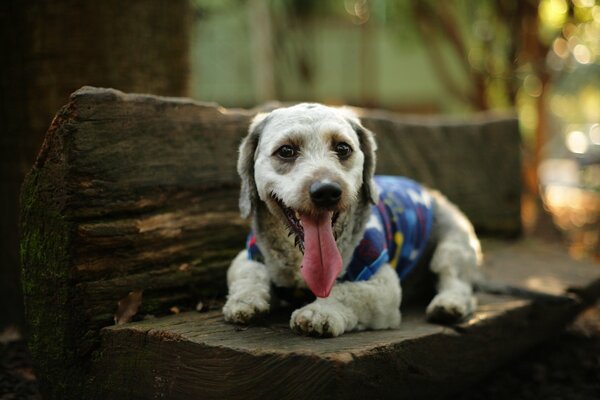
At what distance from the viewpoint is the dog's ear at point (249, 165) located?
400 cm

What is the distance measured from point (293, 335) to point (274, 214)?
2.49ft

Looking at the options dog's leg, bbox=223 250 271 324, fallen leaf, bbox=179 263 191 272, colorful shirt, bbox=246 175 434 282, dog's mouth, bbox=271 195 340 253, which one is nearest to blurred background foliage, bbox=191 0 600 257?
fallen leaf, bbox=179 263 191 272

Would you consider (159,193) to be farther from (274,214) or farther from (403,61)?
(403,61)

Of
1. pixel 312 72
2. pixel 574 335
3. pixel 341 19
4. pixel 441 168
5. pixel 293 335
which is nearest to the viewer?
pixel 293 335

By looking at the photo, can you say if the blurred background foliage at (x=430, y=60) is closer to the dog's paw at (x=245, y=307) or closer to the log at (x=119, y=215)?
the log at (x=119, y=215)

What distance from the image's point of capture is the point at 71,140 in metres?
3.78

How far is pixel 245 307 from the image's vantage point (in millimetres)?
3709

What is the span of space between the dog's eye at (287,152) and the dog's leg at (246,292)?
816 mm

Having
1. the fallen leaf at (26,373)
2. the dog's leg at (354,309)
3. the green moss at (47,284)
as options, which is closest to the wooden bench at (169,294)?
the green moss at (47,284)

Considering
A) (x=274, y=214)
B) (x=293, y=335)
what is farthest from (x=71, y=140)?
(x=293, y=335)

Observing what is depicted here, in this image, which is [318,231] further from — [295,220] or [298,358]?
[298,358]

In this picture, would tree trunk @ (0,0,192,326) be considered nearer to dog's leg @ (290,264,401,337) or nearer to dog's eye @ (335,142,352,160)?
dog's eye @ (335,142,352,160)

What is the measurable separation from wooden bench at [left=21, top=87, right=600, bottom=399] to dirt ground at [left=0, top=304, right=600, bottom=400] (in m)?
0.35

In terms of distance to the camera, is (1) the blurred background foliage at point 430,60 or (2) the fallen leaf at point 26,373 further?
(1) the blurred background foliage at point 430,60
